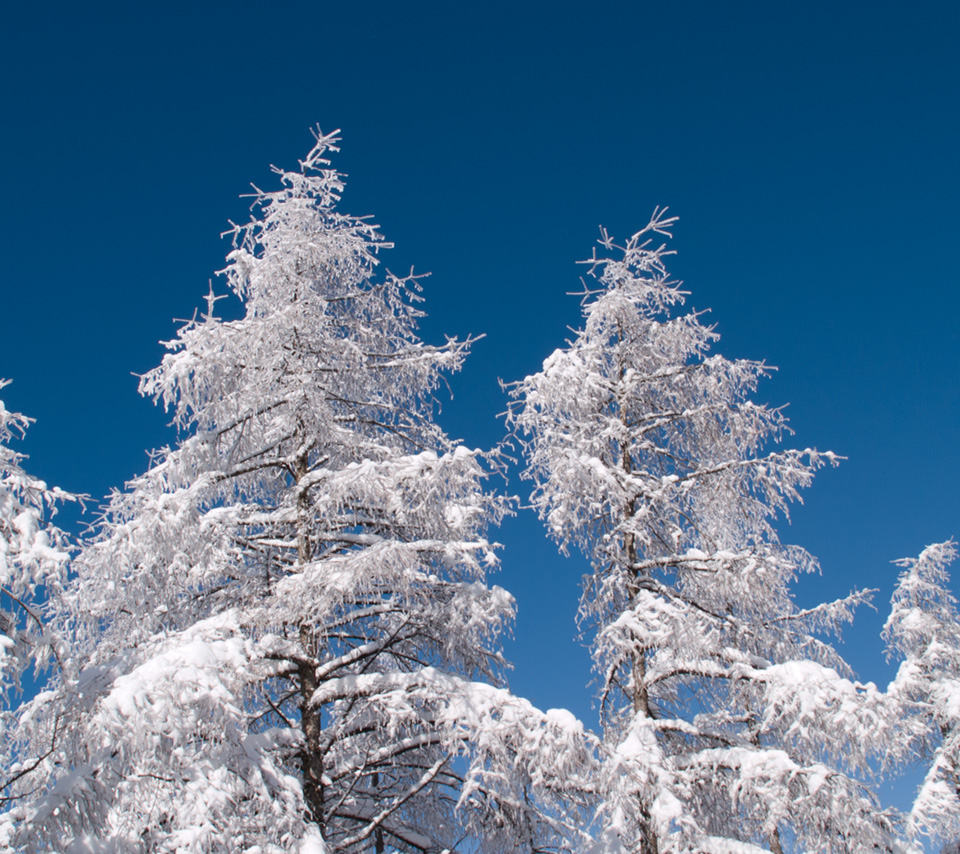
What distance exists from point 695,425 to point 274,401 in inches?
218

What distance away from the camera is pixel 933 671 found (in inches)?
590

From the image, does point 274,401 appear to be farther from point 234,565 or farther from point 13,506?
point 13,506

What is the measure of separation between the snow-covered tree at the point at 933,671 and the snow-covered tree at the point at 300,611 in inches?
343

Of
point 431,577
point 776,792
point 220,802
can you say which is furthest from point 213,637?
point 776,792

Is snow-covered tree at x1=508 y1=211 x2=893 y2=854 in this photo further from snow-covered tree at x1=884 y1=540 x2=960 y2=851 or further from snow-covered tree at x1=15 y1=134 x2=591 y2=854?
snow-covered tree at x1=884 y1=540 x2=960 y2=851

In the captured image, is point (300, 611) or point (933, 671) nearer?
point (300, 611)

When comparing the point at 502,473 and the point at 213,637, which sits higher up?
the point at 502,473

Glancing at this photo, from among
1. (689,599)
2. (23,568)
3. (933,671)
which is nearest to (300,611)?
(23,568)

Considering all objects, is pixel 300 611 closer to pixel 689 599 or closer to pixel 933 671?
pixel 689 599

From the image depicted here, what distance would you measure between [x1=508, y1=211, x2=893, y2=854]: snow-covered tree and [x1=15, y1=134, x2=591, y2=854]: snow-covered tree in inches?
47.9

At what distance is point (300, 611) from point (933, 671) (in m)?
13.4

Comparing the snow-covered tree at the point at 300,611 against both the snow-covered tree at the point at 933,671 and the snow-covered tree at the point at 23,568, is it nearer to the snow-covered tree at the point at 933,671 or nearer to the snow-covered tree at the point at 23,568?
the snow-covered tree at the point at 23,568

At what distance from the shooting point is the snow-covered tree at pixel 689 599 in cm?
700

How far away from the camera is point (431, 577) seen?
8250mm
